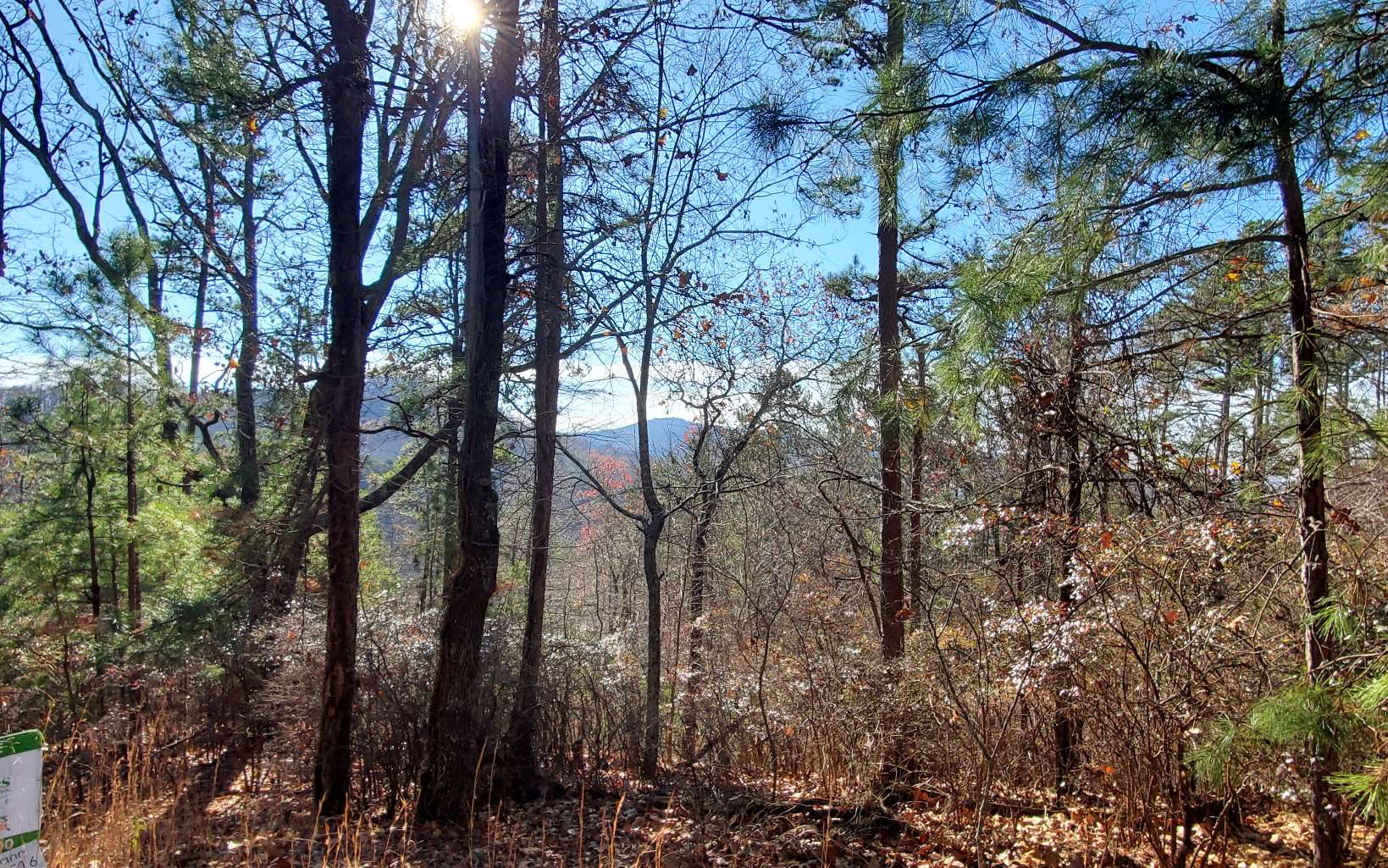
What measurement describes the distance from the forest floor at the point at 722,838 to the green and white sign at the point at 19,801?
79.7 inches

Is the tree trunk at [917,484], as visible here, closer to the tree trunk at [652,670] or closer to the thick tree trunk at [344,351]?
the tree trunk at [652,670]

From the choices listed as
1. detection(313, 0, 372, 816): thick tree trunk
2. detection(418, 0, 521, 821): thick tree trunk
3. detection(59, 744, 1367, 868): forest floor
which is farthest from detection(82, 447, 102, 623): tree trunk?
detection(418, 0, 521, 821): thick tree trunk

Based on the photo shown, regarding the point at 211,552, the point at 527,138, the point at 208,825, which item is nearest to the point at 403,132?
the point at 527,138

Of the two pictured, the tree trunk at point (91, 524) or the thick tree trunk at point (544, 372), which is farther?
the tree trunk at point (91, 524)

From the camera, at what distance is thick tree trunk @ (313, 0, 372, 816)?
6.34 m

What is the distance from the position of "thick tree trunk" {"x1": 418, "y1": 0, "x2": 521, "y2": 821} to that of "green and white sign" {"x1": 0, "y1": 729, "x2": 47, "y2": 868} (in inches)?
145

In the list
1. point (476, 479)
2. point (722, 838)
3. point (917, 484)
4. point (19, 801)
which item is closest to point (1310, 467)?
point (722, 838)

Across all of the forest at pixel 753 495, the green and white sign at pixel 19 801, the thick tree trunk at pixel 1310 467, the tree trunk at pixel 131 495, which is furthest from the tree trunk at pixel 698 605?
the tree trunk at pixel 131 495

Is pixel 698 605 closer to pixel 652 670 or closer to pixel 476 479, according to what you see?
pixel 652 670

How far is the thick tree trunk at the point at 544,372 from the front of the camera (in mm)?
6875

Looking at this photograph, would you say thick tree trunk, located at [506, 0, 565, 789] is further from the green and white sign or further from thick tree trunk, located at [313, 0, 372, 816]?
the green and white sign

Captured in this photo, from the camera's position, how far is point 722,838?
5.53 m

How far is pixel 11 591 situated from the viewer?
1148 centimetres

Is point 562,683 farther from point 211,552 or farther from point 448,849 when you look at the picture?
point 211,552
